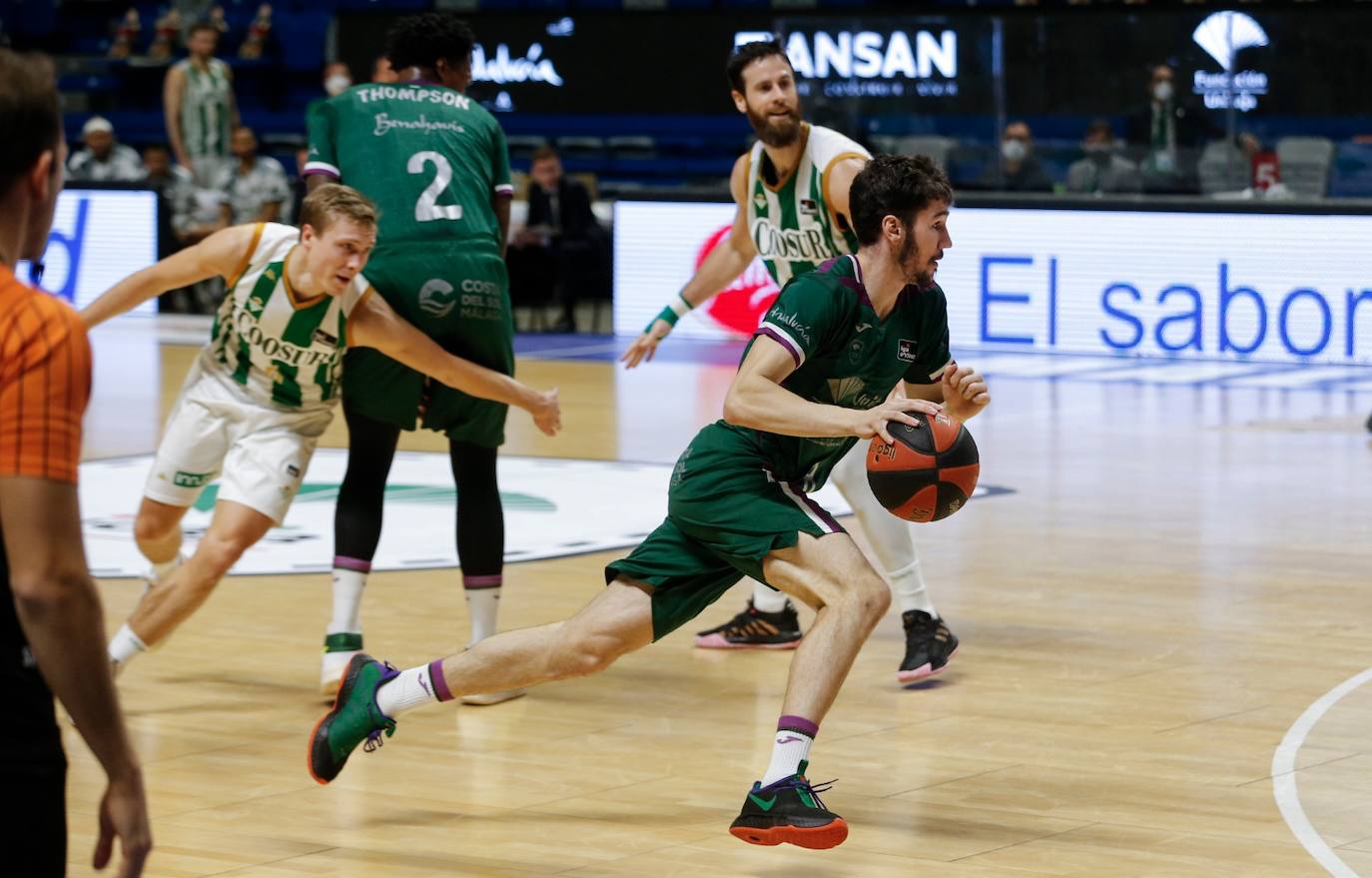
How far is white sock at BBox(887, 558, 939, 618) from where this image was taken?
6.45 metres

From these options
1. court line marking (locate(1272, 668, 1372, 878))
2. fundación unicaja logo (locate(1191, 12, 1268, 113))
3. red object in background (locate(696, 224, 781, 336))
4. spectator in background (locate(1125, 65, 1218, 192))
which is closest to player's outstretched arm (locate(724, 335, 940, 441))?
court line marking (locate(1272, 668, 1372, 878))

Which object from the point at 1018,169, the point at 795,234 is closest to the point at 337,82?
the point at 1018,169

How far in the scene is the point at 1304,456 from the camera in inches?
427

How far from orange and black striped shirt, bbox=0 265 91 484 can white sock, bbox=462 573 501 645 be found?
11.8 ft

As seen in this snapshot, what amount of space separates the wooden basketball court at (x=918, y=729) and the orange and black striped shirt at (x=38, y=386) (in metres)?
2.07

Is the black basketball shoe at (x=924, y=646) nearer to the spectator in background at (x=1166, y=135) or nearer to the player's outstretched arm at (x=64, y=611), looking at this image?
the player's outstretched arm at (x=64, y=611)

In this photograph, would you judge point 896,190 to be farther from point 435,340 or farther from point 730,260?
point 730,260

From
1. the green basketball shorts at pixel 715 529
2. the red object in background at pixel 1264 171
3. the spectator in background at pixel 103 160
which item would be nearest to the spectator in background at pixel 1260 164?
the red object in background at pixel 1264 171

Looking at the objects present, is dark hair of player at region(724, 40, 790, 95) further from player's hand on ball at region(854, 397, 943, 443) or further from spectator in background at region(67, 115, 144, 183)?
spectator in background at region(67, 115, 144, 183)

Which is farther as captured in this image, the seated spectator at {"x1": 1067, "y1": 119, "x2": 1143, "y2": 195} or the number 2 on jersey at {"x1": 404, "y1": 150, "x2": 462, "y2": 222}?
the seated spectator at {"x1": 1067, "y1": 119, "x2": 1143, "y2": 195}

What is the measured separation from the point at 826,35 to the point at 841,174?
10823 mm

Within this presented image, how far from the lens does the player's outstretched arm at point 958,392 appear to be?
4.96m

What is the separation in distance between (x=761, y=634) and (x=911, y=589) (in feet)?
1.94

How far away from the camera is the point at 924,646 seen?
6.33 m
